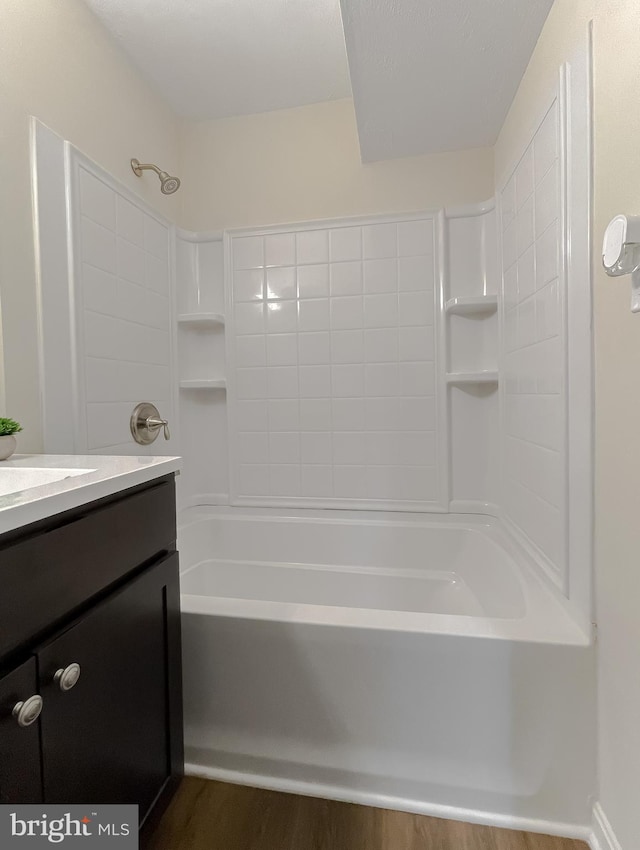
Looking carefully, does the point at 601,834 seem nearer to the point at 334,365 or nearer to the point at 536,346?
the point at 536,346

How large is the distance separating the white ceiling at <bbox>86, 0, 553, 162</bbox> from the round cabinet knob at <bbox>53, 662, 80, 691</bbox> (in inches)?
64.4

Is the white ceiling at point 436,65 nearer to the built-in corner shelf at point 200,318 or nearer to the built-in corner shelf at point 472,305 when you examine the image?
the built-in corner shelf at point 472,305

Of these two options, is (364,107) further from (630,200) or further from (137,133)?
(630,200)

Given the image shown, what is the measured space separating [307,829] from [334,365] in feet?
5.33

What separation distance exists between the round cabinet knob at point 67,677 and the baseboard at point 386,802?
0.76 meters

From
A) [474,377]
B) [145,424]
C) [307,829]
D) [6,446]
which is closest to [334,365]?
Result: [474,377]

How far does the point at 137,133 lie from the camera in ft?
6.21

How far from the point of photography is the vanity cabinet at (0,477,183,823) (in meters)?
0.65

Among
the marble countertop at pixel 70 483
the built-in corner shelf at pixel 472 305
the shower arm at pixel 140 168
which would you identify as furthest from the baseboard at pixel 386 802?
the shower arm at pixel 140 168

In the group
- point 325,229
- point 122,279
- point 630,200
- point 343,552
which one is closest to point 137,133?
point 122,279

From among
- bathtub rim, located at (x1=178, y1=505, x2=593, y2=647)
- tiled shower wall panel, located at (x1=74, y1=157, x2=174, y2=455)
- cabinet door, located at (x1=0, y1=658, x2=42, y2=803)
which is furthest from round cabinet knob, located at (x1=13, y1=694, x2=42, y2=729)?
tiled shower wall panel, located at (x1=74, y1=157, x2=174, y2=455)

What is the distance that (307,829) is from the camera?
1093 millimetres

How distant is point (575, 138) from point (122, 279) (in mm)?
1525

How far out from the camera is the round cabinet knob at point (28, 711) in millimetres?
627
